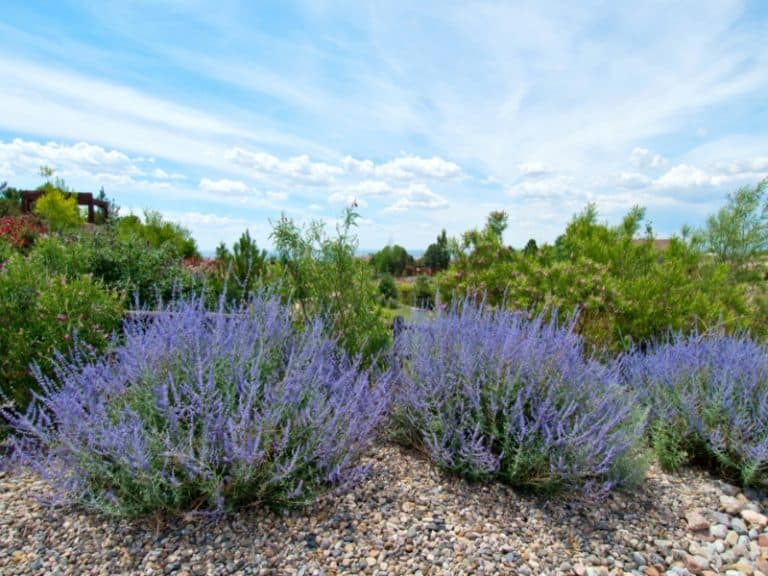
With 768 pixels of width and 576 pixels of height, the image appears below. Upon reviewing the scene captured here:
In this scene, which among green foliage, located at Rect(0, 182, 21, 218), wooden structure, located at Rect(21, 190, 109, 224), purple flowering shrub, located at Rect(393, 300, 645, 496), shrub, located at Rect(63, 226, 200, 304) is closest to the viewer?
purple flowering shrub, located at Rect(393, 300, 645, 496)

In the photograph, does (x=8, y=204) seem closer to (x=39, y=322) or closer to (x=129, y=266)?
(x=129, y=266)

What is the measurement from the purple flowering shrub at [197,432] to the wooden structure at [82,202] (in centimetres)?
2070

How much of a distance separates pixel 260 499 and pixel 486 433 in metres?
1.21

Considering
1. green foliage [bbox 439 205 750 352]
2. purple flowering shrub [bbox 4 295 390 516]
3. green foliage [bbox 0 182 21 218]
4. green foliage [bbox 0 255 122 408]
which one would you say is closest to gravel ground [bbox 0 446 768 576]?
purple flowering shrub [bbox 4 295 390 516]

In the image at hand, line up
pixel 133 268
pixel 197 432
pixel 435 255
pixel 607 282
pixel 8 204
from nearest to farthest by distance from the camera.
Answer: pixel 197 432, pixel 607 282, pixel 133 268, pixel 8 204, pixel 435 255

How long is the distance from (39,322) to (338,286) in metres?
2.17

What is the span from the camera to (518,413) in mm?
2660

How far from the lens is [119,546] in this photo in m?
2.30

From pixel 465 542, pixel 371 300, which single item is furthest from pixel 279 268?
pixel 465 542

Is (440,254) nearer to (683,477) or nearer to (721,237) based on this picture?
(721,237)

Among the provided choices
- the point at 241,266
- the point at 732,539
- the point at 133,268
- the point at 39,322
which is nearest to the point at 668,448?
the point at 732,539

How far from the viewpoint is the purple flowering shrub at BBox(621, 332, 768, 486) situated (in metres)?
3.16

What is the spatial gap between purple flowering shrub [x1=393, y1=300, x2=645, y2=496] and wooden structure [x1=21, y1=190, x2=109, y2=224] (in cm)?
2115

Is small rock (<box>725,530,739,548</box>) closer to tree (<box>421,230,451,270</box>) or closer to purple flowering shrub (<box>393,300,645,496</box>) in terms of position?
purple flowering shrub (<box>393,300,645,496</box>)
